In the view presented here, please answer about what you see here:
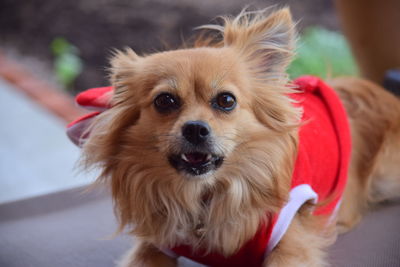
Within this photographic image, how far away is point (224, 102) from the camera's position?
6.22 feet

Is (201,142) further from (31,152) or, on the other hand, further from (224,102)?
(31,152)

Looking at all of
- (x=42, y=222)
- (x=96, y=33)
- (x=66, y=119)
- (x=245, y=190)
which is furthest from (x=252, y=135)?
(x=96, y=33)

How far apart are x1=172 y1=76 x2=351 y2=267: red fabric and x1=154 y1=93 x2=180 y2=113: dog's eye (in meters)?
0.47

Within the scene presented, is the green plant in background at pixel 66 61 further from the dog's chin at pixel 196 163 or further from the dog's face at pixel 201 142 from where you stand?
the dog's chin at pixel 196 163

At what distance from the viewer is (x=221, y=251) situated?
1.96 meters

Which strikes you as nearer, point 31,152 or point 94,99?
point 94,99

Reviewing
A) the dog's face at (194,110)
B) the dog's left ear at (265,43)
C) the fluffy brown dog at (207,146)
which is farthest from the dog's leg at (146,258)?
the dog's left ear at (265,43)

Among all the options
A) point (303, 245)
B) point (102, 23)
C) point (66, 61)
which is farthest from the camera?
point (102, 23)

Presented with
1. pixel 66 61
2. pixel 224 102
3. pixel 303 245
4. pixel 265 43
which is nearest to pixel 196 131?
pixel 224 102

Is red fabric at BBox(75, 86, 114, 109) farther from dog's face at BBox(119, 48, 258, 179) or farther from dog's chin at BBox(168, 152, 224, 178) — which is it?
dog's chin at BBox(168, 152, 224, 178)

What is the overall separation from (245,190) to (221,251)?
0.23 meters

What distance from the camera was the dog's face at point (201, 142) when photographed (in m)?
1.88

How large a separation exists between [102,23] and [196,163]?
420 cm

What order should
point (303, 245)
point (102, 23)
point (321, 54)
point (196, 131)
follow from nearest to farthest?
point (196, 131)
point (303, 245)
point (321, 54)
point (102, 23)
